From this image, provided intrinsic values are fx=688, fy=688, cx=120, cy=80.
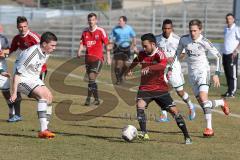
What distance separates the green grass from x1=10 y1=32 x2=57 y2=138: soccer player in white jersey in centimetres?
40

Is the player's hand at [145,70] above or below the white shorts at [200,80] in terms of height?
above

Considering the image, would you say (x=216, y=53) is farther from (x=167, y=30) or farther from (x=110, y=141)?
(x=110, y=141)

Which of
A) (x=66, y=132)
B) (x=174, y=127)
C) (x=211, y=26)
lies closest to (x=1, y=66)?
(x=66, y=132)

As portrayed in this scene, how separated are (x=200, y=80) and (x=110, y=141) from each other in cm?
225

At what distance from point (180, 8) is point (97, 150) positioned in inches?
1315

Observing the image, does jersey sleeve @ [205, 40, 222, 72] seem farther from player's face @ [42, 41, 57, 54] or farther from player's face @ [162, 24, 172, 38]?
player's face @ [42, 41, 57, 54]

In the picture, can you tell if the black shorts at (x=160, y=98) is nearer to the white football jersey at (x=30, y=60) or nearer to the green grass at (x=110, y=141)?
the green grass at (x=110, y=141)

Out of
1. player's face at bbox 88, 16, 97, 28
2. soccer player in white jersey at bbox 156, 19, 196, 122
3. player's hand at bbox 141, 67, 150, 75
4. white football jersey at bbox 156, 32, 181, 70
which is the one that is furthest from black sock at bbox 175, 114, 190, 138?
player's face at bbox 88, 16, 97, 28

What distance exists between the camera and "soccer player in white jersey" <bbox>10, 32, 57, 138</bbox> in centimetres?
1103

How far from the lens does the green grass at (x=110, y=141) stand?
9711 millimetres

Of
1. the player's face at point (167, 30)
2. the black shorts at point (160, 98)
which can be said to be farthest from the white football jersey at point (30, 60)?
the player's face at point (167, 30)

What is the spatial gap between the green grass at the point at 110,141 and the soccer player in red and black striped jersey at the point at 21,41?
0.24m

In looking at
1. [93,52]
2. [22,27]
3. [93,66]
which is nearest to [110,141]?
[22,27]

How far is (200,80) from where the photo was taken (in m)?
12.3
